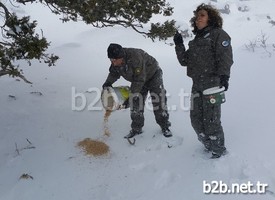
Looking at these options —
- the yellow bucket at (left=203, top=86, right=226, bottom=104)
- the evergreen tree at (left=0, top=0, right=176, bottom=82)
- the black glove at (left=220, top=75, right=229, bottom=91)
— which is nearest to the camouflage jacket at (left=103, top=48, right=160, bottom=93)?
the evergreen tree at (left=0, top=0, right=176, bottom=82)

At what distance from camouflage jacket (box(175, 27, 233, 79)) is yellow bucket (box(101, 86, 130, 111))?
A: 1.10m

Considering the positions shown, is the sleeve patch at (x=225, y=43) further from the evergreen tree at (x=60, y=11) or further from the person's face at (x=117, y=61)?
the evergreen tree at (x=60, y=11)

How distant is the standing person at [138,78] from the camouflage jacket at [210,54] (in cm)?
76

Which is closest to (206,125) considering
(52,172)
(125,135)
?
(125,135)

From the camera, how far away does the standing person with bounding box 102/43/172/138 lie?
495 centimetres

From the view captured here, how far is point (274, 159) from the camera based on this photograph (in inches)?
174

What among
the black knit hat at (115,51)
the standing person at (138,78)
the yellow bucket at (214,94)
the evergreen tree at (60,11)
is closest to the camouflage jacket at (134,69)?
the standing person at (138,78)

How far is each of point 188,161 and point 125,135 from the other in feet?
4.49

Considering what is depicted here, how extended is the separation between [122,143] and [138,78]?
113 centimetres

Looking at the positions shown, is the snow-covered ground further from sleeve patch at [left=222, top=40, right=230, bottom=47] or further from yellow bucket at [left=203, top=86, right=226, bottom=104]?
sleeve patch at [left=222, top=40, right=230, bottom=47]

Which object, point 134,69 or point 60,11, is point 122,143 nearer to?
point 134,69

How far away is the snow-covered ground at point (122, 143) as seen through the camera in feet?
14.1

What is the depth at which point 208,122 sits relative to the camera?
4.54 metres

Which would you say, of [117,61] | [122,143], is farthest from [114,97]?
[122,143]
